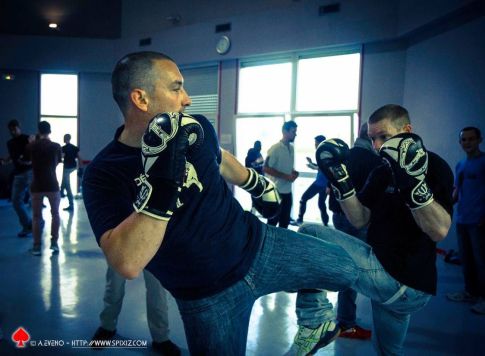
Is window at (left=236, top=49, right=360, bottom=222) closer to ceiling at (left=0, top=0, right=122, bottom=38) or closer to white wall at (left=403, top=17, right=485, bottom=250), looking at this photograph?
white wall at (left=403, top=17, right=485, bottom=250)

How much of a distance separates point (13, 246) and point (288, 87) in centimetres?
491

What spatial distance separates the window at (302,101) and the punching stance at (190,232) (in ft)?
16.5

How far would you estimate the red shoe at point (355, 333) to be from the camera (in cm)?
257

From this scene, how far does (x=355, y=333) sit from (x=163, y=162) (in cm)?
216

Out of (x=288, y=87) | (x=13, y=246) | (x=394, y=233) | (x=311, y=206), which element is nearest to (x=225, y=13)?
(x=288, y=87)

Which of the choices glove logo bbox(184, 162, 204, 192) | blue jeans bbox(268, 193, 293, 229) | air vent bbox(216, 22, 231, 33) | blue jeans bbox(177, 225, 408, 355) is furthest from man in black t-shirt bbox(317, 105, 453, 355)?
air vent bbox(216, 22, 231, 33)

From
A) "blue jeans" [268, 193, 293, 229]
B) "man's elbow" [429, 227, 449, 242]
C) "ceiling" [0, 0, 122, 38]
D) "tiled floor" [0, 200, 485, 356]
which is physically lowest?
"tiled floor" [0, 200, 485, 356]

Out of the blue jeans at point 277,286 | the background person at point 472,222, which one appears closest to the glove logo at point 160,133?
the blue jeans at point 277,286

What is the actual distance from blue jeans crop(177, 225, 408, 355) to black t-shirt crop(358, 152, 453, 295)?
0.38 ft

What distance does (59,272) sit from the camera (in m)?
3.70

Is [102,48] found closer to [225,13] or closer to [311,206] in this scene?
[225,13]

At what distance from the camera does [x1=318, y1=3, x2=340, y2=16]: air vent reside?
5953 mm

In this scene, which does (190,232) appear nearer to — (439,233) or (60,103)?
(439,233)

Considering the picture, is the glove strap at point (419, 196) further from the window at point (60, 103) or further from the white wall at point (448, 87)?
the window at point (60, 103)
